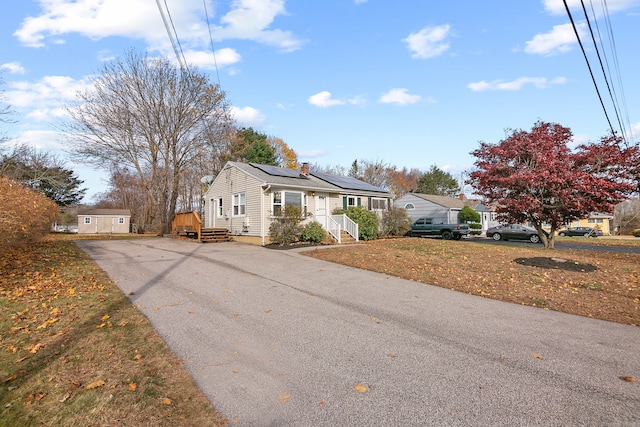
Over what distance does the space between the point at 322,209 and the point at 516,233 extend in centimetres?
1605

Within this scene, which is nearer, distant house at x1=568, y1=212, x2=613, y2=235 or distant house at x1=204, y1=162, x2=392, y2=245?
distant house at x1=204, y1=162, x2=392, y2=245

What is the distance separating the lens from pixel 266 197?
57.8ft

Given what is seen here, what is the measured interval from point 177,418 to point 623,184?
55.5 ft

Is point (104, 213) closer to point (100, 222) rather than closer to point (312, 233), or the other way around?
point (100, 222)

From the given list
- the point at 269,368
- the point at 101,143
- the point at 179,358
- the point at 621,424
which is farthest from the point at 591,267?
the point at 101,143

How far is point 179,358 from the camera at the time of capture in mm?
4086

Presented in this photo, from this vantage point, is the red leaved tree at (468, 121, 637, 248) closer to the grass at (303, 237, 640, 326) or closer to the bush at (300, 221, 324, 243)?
the grass at (303, 237, 640, 326)

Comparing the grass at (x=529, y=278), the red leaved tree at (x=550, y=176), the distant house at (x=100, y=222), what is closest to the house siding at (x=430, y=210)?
the red leaved tree at (x=550, y=176)

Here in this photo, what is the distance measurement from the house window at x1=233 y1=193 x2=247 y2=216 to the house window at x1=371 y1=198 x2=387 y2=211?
9.20m

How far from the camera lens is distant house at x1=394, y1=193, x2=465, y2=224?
36219mm

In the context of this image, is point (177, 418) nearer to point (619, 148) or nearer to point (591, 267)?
point (591, 267)

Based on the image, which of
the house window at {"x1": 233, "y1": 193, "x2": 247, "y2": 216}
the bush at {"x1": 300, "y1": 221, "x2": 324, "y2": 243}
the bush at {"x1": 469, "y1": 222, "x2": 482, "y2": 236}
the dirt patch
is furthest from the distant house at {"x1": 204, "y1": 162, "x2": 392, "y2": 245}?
the bush at {"x1": 469, "y1": 222, "x2": 482, "y2": 236}

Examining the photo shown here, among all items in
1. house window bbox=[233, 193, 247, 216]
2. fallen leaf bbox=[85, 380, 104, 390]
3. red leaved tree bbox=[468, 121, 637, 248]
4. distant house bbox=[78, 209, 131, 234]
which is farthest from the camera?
distant house bbox=[78, 209, 131, 234]

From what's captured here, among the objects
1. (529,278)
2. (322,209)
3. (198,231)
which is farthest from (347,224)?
(529,278)
